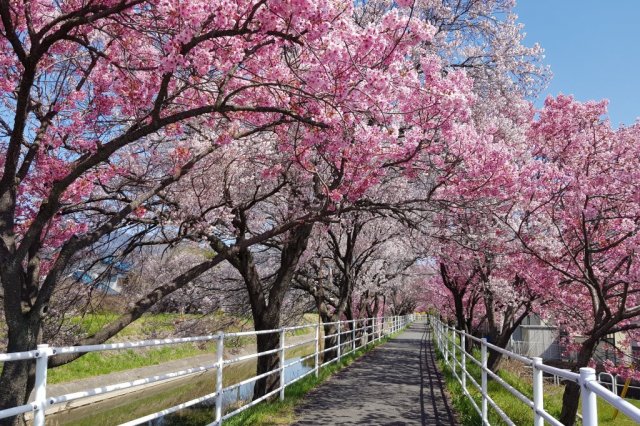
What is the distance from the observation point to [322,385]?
11.0 metres

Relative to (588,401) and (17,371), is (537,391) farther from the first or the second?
(17,371)

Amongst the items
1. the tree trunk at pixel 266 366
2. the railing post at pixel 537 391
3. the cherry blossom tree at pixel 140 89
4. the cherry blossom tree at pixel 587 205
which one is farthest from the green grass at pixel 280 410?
the cherry blossom tree at pixel 587 205

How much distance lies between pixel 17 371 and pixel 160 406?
12467 millimetres

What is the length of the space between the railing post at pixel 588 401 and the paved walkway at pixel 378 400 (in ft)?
16.9

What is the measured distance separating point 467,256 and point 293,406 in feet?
23.0

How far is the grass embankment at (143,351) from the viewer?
58.8 feet

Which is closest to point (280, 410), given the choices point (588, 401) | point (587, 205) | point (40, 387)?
point (40, 387)

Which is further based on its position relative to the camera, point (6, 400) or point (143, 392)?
point (143, 392)

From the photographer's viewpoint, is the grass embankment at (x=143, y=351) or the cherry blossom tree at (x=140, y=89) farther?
the grass embankment at (x=143, y=351)

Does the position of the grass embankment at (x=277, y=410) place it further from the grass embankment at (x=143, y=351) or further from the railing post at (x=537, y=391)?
the railing post at (x=537, y=391)

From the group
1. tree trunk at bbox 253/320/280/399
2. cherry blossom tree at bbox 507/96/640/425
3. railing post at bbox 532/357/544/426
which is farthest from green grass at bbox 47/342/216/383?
railing post at bbox 532/357/544/426

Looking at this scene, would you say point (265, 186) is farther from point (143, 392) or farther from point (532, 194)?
point (143, 392)

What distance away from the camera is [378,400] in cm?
947

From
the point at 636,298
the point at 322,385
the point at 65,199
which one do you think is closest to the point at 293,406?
the point at 322,385
